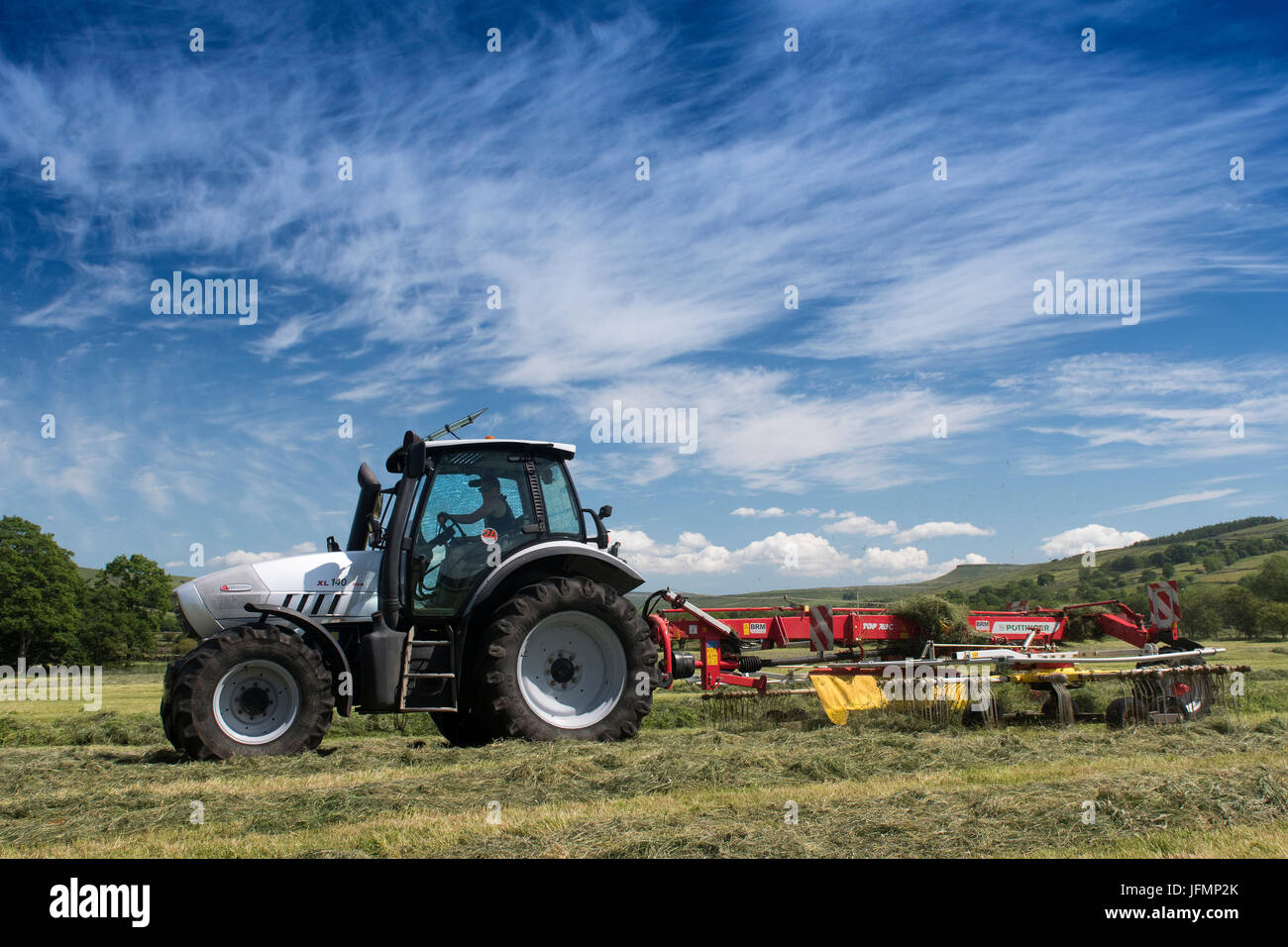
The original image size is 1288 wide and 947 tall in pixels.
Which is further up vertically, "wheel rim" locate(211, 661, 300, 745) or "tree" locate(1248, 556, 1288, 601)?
"wheel rim" locate(211, 661, 300, 745)

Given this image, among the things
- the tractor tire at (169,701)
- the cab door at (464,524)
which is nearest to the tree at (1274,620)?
the cab door at (464,524)

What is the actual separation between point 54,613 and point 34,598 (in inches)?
39.9

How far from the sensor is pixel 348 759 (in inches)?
280

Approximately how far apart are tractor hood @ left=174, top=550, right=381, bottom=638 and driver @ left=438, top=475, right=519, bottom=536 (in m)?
0.87

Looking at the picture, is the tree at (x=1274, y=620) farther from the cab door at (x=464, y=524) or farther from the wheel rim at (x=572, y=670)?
the cab door at (x=464, y=524)

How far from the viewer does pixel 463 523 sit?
805 centimetres

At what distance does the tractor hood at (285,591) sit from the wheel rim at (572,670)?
1437 mm

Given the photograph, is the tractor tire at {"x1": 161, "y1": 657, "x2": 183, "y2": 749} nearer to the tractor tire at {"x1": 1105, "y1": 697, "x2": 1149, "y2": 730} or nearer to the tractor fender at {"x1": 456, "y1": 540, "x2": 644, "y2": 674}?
the tractor fender at {"x1": 456, "y1": 540, "x2": 644, "y2": 674}

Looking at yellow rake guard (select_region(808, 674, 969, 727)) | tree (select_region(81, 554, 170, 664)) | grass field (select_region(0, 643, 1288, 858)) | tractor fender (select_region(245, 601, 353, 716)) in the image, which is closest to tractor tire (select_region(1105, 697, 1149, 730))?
grass field (select_region(0, 643, 1288, 858))

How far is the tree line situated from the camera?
133 feet

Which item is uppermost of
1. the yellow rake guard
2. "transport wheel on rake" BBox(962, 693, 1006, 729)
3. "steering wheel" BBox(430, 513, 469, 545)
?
"steering wheel" BBox(430, 513, 469, 545)
